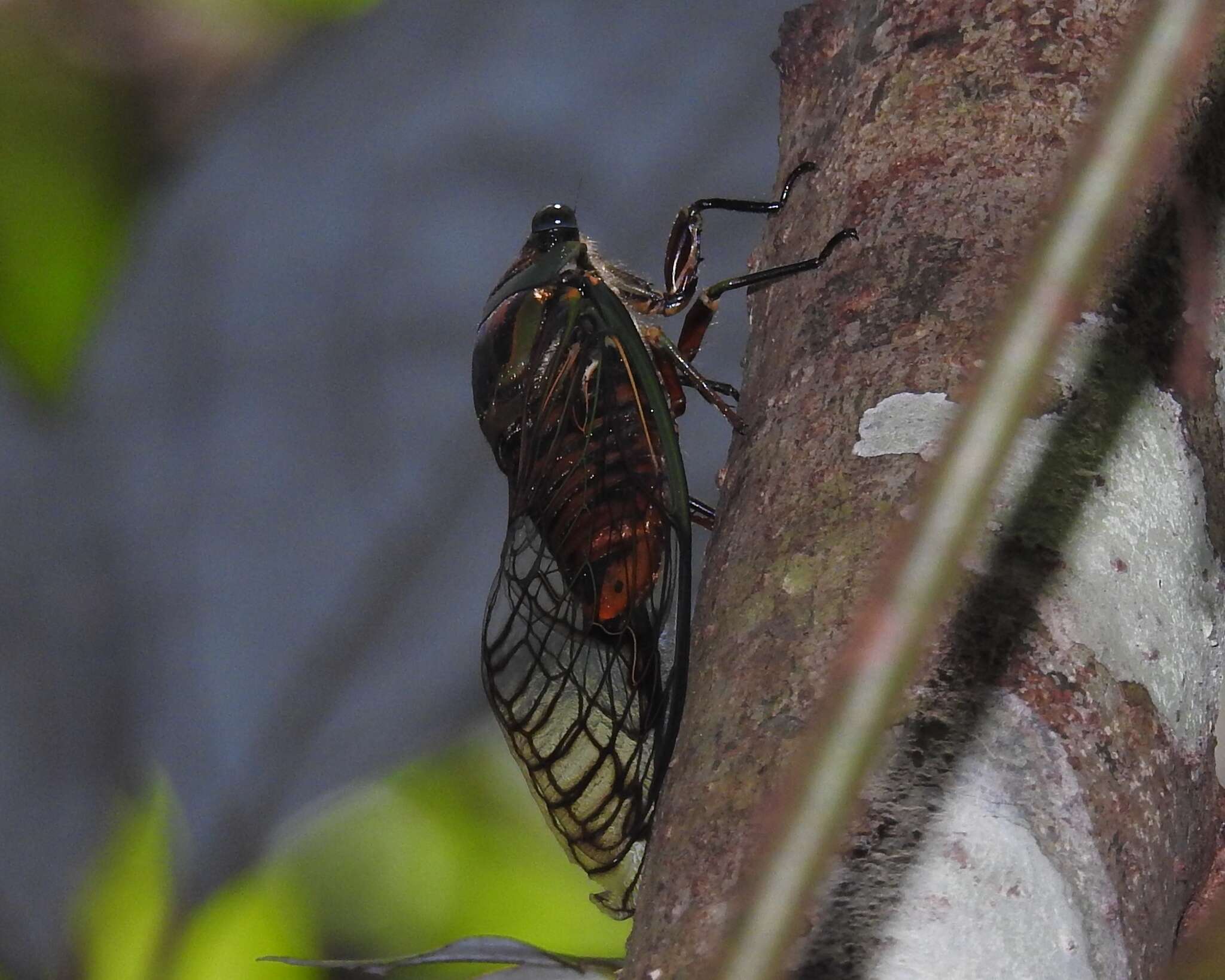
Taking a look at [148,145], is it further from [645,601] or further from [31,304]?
[645,601]

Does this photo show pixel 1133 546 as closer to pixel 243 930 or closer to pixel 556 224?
pixel 556 224

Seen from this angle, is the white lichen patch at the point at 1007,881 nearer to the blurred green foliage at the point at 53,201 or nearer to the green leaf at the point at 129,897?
the green leaf at the point at 129,897

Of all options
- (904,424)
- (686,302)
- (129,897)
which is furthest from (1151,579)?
(129,897)

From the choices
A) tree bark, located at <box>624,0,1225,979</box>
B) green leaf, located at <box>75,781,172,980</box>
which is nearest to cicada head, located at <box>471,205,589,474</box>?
tree bark, located at <box>624,0,1225,979</box>

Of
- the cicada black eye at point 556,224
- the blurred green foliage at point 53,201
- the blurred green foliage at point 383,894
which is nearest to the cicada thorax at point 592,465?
the cicada black eye at point 556,224

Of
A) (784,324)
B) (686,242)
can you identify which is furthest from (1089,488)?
(686,242)
